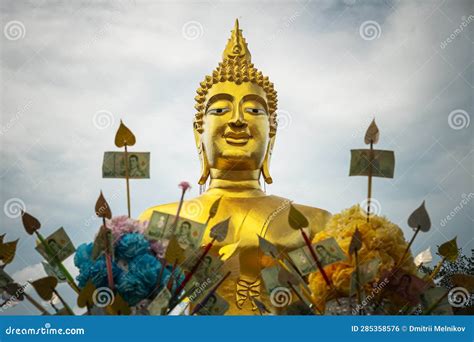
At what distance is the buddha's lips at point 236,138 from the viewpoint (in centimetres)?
599

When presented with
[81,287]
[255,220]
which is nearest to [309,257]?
[81,287]

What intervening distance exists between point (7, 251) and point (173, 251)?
0.97 metres

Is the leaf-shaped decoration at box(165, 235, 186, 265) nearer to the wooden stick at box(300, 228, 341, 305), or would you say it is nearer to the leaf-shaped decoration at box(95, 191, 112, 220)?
the leaf-shaped decoration at box(95, 191, 112, 220)

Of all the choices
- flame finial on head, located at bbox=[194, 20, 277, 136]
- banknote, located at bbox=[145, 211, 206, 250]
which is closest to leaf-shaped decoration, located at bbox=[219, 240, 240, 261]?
flame finial on head, located at bbox=[194, 20, 277, 136]

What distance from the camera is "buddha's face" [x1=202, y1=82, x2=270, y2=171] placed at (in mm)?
6004

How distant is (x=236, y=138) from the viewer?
6.02 m

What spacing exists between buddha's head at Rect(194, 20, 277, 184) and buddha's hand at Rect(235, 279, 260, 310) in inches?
35.7

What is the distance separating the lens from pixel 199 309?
14.4 feet

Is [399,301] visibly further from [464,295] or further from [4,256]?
[4,256]

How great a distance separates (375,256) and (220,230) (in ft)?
2.78

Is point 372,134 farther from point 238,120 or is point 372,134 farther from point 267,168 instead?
point 267,168

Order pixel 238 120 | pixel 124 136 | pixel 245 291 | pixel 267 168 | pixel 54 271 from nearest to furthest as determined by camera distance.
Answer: pixel 54 271 < pixel 124 136 < pixel 245 291 < pixel 238 120 < pixel 267 168

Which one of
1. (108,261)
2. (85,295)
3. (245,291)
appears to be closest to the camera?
(85,295)

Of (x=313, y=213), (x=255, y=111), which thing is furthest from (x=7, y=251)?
(x=313, y=213)
